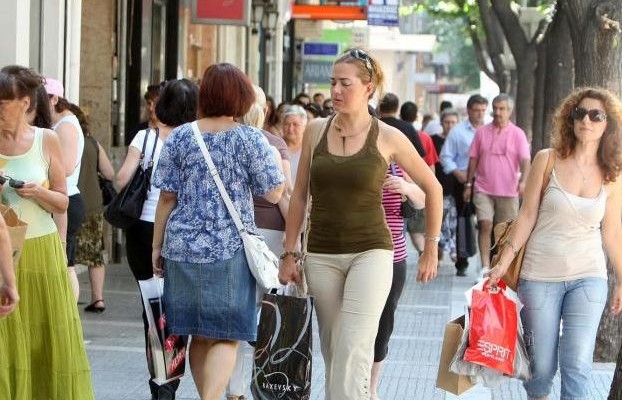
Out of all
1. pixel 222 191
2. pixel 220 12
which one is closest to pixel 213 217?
pixel 222 191

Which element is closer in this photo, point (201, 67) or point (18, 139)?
point (18, 139)

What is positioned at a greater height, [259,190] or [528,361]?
[259,190]

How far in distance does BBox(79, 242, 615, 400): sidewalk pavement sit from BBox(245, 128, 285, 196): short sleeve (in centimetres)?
208

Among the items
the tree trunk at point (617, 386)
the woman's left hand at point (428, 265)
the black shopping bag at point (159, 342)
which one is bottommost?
the black shopping bag at point (159, 342)

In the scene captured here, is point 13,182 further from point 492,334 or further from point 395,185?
point 492,334

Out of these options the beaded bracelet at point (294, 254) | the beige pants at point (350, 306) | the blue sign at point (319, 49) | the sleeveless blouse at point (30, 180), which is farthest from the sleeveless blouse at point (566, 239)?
the blue sign at point (319, 49)

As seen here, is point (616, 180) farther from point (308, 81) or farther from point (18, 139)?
point (308, 81)

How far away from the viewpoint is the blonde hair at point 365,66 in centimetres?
650

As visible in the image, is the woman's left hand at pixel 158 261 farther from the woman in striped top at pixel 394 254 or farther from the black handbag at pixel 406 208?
the black handbag at pixel 406 208

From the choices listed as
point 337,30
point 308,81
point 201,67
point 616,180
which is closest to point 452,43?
point 337,30

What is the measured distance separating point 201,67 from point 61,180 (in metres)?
17.9

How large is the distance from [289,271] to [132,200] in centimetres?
223

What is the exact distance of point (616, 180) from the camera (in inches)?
270

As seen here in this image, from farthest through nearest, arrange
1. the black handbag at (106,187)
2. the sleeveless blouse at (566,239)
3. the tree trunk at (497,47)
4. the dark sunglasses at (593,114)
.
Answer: the tree trunk at (497,47) < the black handbag at (106,187) < the dark sunglasses at (593,114) < the sleeveless blouse at (566,239)
